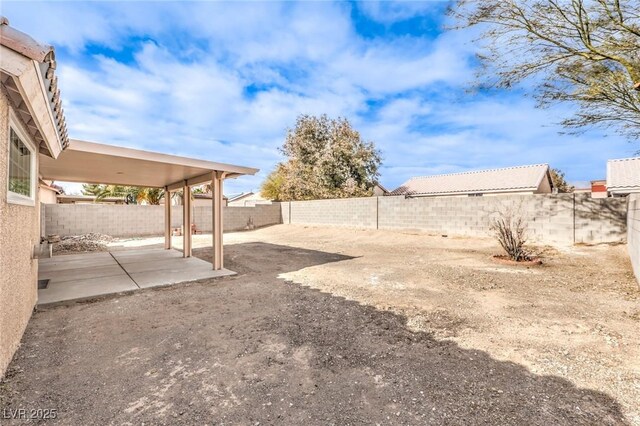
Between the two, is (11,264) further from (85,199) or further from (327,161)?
(85,199)

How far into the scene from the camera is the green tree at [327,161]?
75.8 ft

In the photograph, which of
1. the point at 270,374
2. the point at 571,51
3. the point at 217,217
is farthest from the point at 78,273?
the point at 571,51

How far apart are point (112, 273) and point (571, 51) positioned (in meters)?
12.2

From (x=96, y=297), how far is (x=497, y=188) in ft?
70.0

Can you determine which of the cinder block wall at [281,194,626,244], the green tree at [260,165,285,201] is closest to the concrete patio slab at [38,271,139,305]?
Answer: the cinder block wall at [281,194,626,244]

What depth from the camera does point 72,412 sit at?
2.10 m

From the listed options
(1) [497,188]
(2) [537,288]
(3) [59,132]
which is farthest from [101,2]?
(1) [497,188]

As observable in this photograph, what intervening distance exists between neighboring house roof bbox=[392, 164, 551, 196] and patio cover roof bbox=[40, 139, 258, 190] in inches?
726

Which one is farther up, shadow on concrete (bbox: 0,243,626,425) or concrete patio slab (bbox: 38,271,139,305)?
concrete patio slab (bbox: 38,271,139,305)

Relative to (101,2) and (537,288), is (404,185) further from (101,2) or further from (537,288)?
(101,2)

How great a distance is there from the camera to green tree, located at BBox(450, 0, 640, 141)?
6.71 m

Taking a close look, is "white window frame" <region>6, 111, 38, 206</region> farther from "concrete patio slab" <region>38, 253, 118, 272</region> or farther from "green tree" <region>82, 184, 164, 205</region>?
"green tree" <region>82, 184, 164, 205</region>

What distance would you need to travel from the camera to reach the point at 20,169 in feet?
10.8

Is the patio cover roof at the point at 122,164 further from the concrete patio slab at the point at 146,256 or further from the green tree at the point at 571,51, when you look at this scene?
the green tree at the point at 571,51
